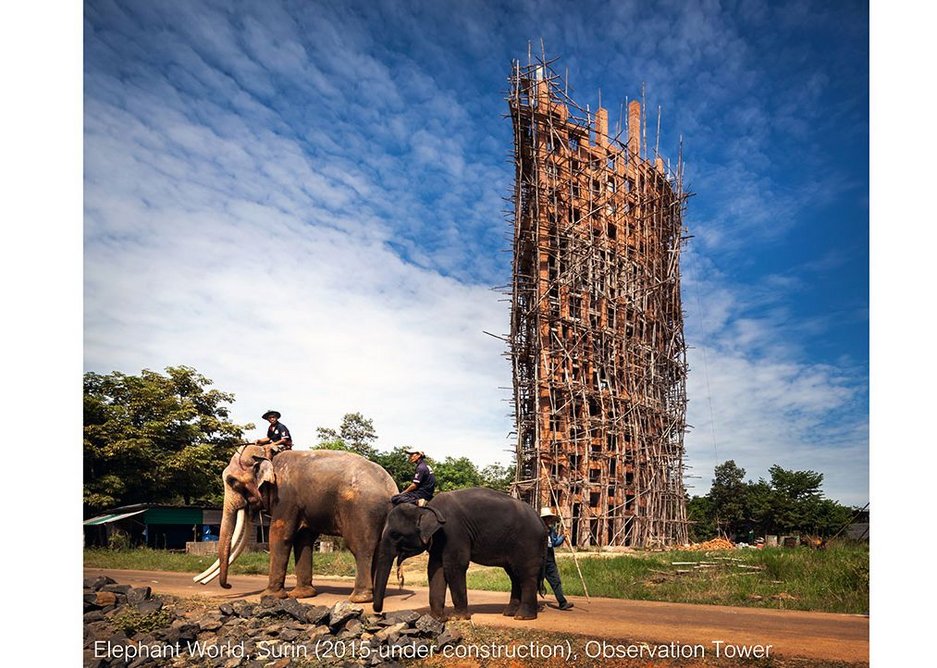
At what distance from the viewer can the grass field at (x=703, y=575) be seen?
7.49 m

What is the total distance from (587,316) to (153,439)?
11332 mm

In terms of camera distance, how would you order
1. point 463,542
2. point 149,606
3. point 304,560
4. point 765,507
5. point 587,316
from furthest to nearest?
point 765,507 → point 587,316 → point 304,560 → point 149,606 → point 463,542

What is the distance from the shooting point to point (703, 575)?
955cm

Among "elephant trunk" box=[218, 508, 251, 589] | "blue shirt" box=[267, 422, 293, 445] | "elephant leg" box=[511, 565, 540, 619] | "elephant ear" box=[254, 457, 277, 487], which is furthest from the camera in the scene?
"blue shirt" box=[267, 422, 293, 445]

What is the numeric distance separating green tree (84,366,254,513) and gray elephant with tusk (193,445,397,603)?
7291 mm

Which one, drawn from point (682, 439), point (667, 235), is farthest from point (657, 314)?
point (682, 439)

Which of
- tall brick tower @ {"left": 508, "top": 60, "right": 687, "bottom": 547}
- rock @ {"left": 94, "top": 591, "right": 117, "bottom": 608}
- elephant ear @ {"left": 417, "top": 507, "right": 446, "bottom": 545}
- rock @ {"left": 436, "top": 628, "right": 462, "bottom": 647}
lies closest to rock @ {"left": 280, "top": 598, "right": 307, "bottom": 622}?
elephant ear @ {"left": 417, "top": 507, "right": 446, "bottom": 545}

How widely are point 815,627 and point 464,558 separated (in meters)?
3.04

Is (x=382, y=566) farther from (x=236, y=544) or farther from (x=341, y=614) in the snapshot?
(x=236, y=544)

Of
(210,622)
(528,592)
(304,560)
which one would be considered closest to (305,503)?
(304,560)

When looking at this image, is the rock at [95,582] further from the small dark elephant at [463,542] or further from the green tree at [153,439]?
the green tree at [153,439]

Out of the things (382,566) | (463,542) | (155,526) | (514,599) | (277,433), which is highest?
(277,433)

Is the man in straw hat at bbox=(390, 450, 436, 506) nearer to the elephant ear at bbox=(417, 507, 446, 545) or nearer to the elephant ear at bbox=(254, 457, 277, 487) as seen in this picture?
the elephant ear at bbox=(417, 507, 446, 545)

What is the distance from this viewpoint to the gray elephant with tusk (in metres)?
6.77
